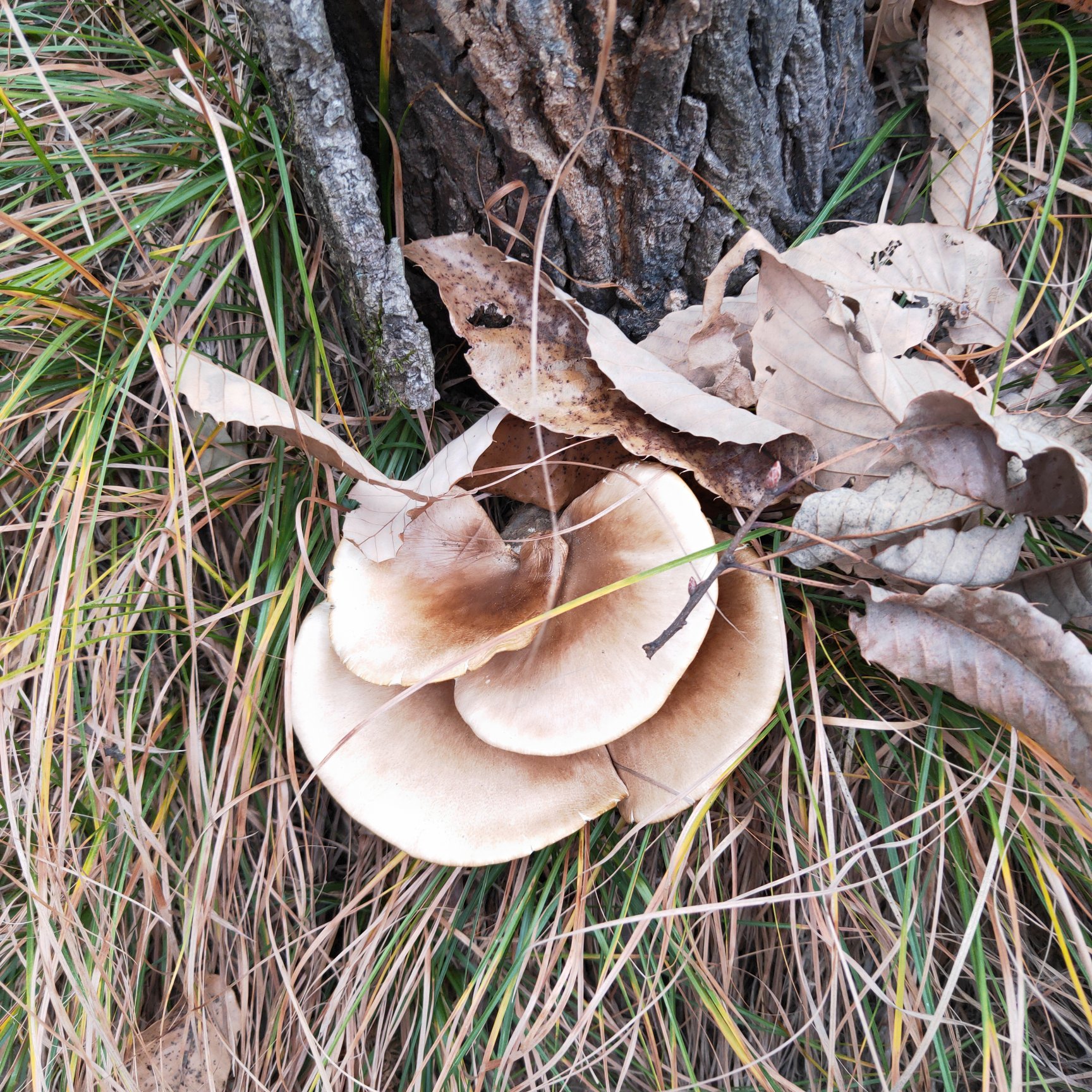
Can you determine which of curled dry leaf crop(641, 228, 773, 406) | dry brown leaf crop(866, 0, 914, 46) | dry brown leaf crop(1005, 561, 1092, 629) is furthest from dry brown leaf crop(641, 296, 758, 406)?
dry brown leaf crop(866, 0, 914, 46)

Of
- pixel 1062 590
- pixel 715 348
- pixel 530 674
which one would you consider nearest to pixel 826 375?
pixel 715 348

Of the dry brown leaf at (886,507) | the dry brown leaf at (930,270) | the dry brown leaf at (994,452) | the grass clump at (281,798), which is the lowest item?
the grass clump at (281,798)

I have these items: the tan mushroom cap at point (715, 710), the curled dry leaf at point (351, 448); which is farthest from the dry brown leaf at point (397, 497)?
the tan mushroom cap at point (715, 710)

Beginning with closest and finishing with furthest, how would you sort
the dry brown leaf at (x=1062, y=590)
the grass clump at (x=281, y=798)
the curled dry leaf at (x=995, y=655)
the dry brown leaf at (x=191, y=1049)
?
the curled dry leaf at (x=995, y=655) < the dry brown leaf at (x=1062, y=590) < the grass clump at (x=281, y=798) < the dry brown leaf at (x=191, y=1049)

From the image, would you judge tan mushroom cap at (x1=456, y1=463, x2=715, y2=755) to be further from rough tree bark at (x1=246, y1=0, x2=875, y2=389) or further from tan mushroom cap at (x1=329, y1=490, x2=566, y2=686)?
rough tree bark at (x1=246, y1=0, x2=875, y2=389)

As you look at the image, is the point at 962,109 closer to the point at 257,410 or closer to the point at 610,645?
the point at 610,645

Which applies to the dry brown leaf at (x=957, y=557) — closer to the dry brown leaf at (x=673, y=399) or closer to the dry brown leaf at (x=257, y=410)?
the dry brown leaf at (x=673, y=399)
